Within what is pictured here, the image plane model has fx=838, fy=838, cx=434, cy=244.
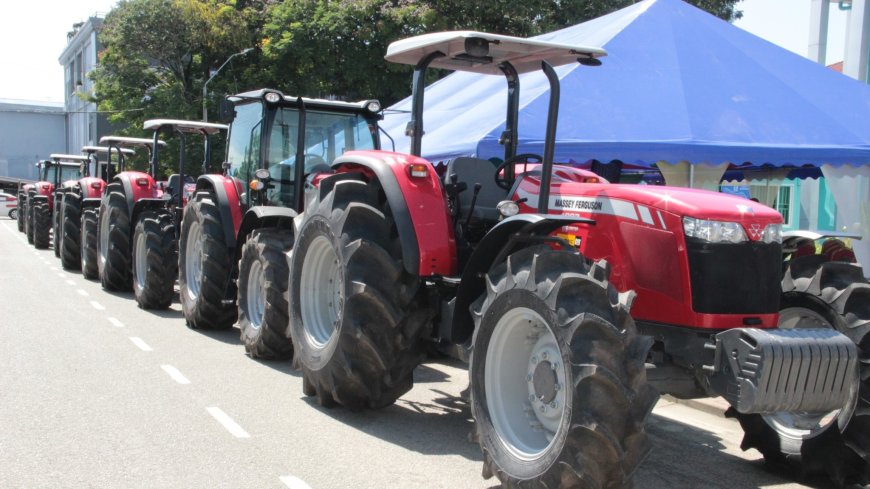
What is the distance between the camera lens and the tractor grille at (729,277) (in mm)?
4504

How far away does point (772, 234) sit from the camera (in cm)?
467

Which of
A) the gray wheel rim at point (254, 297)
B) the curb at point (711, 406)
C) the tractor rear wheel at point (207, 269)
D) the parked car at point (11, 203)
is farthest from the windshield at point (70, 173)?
the curb at point (711, 406)

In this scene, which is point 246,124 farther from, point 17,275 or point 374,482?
point 17,275

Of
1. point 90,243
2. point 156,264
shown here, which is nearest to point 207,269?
point 156,264

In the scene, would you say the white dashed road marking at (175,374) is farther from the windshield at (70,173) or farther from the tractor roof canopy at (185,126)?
the windshield at (70,173)

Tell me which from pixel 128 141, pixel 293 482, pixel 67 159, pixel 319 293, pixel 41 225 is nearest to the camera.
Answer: pixel 293 482

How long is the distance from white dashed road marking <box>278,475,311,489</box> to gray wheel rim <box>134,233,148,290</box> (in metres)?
7.55

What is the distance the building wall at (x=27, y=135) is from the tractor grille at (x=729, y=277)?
204 ft

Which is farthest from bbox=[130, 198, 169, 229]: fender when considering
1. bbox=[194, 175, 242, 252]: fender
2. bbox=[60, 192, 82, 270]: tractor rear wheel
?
bbox=[60, 192, 82, 270]: tractor rear wheel

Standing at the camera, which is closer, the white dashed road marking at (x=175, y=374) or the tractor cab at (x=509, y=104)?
the tractor cab at (x=509, y=104)

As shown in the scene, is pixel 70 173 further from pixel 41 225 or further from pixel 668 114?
pixel 668 114

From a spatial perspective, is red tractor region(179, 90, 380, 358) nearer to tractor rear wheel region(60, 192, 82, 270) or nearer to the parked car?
tractor rear wheel region(60, 192, 82, 270)

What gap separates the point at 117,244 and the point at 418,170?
28.3 feet

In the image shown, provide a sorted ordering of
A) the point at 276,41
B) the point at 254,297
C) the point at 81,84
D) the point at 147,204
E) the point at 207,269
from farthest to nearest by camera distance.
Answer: the point at 81,84 → the point at 276,41 → the point at 147,204 → the point at 207,269 → the point at 254,297
